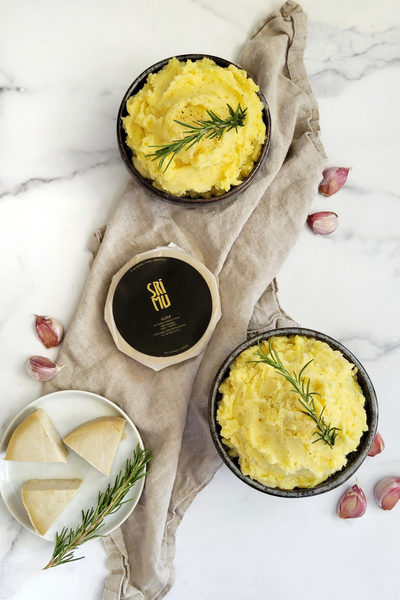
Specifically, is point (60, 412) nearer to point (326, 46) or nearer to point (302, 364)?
point (302, 364)

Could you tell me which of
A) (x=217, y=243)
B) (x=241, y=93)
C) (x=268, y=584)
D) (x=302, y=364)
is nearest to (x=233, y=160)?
(x=241, y=93)

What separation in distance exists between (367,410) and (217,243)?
71 cm

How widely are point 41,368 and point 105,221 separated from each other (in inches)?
22.1

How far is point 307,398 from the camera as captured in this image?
135cm

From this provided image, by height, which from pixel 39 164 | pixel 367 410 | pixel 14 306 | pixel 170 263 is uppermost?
pixel 39 164

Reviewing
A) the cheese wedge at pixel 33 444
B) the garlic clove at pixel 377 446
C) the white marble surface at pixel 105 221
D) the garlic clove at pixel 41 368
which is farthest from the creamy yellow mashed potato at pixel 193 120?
the garlic clove at pixel 377 446

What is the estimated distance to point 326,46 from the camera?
6.10 feet

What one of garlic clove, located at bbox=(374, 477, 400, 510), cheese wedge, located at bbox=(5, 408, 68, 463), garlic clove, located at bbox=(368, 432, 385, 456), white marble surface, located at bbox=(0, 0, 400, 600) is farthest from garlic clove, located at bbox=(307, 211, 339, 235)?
cheese wedge, located at bbox=(5, 408, 68, 463)

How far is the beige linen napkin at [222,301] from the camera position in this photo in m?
1.70

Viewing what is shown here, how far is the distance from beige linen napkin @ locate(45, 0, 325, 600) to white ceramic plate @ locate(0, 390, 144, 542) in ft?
0.18

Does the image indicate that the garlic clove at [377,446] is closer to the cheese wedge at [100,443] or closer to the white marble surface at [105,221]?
the white marble surface at [105,221]

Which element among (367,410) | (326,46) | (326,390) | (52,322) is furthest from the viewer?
(326,46)

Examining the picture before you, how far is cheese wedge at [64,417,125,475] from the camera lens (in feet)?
5.30

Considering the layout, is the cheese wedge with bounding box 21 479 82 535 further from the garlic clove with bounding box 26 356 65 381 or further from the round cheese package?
the round cheese package
